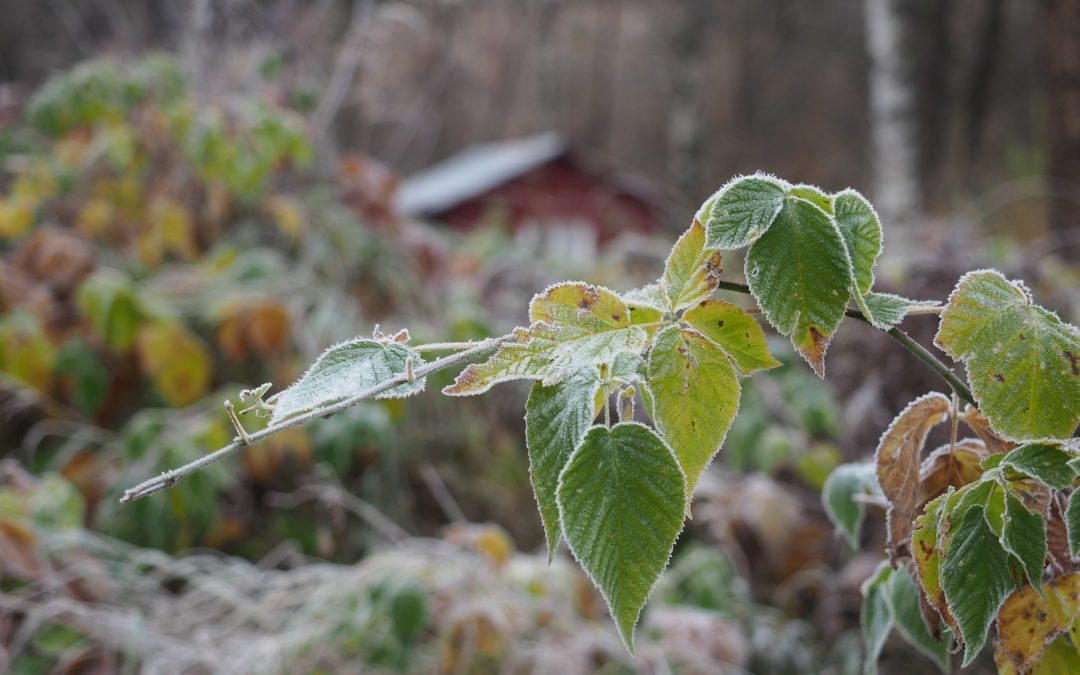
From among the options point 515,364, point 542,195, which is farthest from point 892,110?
point 515,364

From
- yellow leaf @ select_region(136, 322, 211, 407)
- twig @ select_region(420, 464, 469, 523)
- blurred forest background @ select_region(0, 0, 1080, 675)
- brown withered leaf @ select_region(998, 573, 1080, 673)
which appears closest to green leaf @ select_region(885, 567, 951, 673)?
brown withered leaf @ select_region(998, 573, 1080, 673)

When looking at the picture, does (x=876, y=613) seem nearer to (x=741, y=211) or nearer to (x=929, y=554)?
(x=929, y=554)

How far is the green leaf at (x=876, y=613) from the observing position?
27.2 inches

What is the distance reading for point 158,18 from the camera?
18.4 feet

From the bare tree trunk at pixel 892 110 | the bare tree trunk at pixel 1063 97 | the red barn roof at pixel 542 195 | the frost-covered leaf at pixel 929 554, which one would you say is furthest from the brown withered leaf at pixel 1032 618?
the red barn roof at pixel 542 195

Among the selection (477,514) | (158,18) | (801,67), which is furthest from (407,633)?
(801,67)

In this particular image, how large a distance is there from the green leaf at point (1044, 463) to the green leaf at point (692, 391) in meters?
0.15

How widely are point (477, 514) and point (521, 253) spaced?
1945 mm

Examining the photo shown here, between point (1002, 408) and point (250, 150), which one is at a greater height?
point (1002, 408)

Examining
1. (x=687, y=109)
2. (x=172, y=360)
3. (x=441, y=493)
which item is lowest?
(x=687, y=109)

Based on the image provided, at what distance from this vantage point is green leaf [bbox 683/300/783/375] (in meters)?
0.53

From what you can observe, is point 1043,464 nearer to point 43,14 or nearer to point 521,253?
point 521,253

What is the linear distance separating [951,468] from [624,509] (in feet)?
0.87

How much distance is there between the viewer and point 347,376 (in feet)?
1.57
